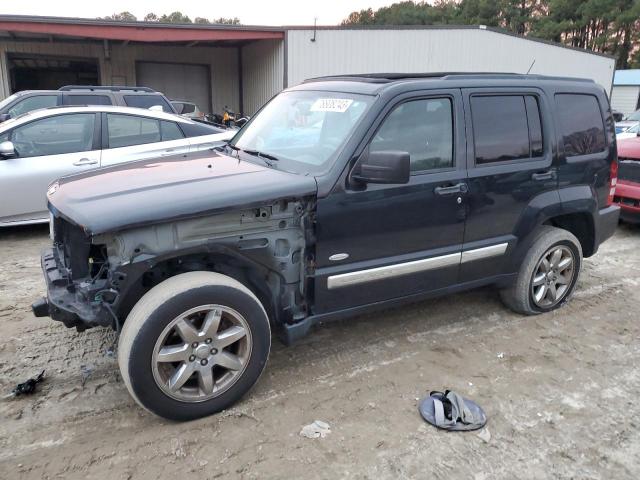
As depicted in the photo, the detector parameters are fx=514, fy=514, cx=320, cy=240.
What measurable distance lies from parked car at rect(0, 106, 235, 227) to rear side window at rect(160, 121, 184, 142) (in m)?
Result: 0.01

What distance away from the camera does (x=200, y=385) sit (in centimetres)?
298

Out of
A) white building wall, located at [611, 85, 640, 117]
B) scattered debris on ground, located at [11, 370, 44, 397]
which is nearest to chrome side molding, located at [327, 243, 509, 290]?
scattered debris on ground, located at [11, 370, 44, 397]

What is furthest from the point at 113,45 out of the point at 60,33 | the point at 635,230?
the point at 635,230

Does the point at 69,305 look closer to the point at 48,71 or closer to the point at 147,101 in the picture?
the point at 147,101

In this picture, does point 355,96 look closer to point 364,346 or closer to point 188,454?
point 364,346

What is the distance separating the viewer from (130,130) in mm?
6859

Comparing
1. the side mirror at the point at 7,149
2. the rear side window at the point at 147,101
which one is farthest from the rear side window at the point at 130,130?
the rear side window at the point at 147,101

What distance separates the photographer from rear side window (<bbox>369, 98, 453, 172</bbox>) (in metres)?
3.46

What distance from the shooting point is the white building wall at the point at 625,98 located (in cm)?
3206

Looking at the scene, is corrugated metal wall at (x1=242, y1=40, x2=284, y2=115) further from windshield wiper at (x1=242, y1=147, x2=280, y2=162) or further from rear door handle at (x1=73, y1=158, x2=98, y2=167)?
windshield wiper at (x1=242, y1=147, x2=280, y2=162)

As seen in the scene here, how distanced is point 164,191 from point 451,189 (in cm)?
196

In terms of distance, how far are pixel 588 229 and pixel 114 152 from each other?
553 centimetres

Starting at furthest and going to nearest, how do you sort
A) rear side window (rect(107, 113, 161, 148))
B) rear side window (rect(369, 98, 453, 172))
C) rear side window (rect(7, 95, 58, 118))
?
rear side window (rect(7, 95, 58, 118)) < rear side window (rect(107, 113, 161, 148)) < rear side window (rect(369, 98, 453, 172))

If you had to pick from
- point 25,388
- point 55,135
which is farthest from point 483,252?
point 55,135
